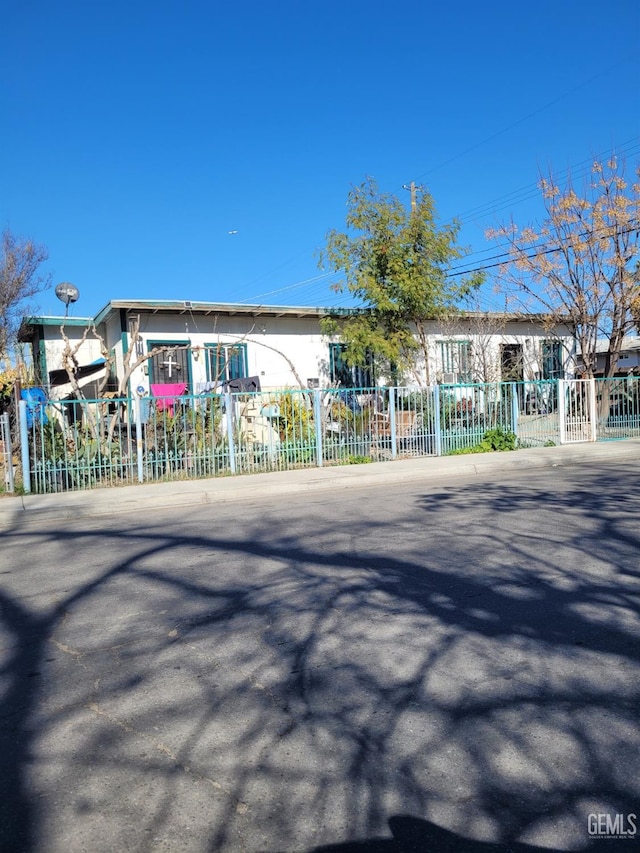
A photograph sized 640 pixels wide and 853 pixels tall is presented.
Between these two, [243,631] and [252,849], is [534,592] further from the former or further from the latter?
[252,849]

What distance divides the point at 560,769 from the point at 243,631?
247 centimetres

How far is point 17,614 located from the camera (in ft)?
19.0

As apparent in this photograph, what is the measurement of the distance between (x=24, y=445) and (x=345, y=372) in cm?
1178

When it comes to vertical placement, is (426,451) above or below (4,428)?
below

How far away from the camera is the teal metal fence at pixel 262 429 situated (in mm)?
14188

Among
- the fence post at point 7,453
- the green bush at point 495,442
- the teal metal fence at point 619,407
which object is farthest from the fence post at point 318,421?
the teal metal fence at point 619,407

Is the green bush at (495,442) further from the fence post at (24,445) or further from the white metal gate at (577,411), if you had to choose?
the fence post at (24,445)

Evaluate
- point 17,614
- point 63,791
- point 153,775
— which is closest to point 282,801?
point 153,775

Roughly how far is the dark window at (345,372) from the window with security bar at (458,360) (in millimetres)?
2735

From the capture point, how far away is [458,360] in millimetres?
24859

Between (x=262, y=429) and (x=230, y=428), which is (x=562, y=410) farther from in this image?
(x=230, y=428)

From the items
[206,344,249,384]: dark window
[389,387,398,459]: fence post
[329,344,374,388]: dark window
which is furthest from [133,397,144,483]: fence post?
[329,344,374,388]: dark window

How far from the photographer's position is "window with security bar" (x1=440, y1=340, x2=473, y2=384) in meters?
→ 24.4

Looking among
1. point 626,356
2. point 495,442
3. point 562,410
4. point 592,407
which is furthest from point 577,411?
point 626,356
